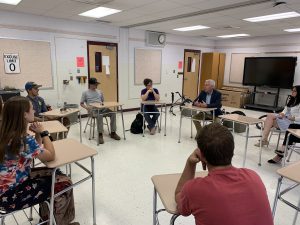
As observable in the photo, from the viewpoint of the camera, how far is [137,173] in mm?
3158

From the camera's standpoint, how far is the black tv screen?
24.1 feet

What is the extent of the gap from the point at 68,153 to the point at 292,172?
1.73 metres

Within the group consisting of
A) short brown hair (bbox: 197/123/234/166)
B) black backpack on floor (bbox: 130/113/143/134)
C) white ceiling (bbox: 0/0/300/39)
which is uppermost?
white ceiling (bbox: 0/0/300/39)

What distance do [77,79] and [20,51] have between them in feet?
4.86

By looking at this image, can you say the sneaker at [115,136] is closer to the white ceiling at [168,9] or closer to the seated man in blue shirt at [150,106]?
the seated man in blue shirt at [150,106]

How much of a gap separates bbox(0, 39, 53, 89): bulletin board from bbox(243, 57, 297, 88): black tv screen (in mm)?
6786

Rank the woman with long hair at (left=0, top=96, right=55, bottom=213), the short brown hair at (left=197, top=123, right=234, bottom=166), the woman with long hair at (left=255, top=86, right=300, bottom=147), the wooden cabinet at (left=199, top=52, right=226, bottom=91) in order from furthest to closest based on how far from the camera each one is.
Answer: the wooden cabinet at (left=199, top=52, right=226, bottom=91)
the woman with long hair at (left=255, top=86, right=300, bottom=147)
the woman with long hair at (left=0, top=96, right=55, bottom=213)
the short brown hair at (left=197, top=123, right=234, bottom=166)

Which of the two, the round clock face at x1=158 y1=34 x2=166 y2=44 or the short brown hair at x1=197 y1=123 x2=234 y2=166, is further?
the round clock face at x1=158 y1=34 x2=166 y2=44

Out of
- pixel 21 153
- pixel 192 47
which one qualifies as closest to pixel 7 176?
pixel 21 153

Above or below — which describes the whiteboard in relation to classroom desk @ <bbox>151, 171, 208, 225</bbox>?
above

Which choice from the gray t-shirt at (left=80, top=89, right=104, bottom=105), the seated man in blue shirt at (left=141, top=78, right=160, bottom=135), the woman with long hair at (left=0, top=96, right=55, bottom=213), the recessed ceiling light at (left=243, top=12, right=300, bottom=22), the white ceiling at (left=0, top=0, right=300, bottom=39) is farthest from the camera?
the seated man in blue shirt at (left=141, top=78, right=160, bottom=135)

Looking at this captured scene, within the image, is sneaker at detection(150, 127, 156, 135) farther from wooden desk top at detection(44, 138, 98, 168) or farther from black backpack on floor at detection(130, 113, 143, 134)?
wooden desk top at detection(44, 138, 98, 168)

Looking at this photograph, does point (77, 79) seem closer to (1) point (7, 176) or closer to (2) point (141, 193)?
(2) point (141, 193)

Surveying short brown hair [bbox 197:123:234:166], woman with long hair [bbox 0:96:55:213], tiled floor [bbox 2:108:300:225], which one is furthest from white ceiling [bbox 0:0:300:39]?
short brown hair [bbox 197:123:234:166]
